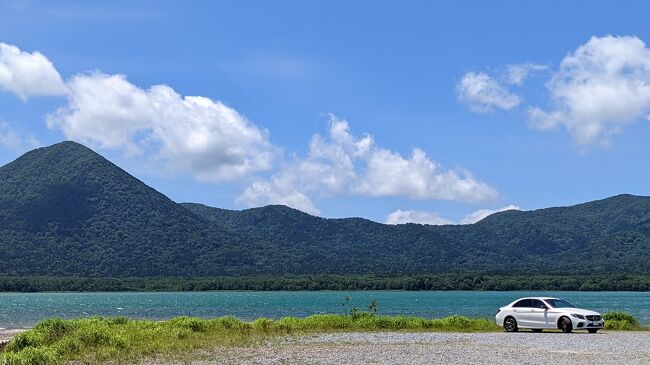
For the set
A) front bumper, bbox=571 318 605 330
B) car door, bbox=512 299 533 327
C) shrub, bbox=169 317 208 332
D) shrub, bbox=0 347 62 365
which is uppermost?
car door, bbox=512 299 533 327

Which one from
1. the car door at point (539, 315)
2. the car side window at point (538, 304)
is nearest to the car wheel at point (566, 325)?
the car door at point (539, 315)

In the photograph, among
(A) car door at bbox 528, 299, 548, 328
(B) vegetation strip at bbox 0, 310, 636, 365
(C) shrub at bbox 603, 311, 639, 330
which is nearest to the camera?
(B) vegetation strip at bbox 0, 310, 636, 365

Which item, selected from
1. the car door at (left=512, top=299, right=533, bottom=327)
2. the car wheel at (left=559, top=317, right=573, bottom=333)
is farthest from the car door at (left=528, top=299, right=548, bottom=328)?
the car wheel at (left=559, top=317, right=573, bottom=333)

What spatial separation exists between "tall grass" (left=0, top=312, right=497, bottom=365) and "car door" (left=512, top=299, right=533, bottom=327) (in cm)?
256

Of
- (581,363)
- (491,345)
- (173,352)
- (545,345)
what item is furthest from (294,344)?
(581,363)

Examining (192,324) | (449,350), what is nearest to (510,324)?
(449,350)

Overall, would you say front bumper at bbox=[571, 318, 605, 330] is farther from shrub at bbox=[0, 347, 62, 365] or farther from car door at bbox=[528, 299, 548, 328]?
shrub at bbox=[0, 347, 62, 365]

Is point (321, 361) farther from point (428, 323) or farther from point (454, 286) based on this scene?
point (454, 286)

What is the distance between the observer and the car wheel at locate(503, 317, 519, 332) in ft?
108

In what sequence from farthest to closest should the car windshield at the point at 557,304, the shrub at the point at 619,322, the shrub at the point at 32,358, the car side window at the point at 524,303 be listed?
the shrub at the point at 619,322 → the car side window at the point at 524,303 → the car windshield at the point at 557,304 → the shrub at the point at 32,358

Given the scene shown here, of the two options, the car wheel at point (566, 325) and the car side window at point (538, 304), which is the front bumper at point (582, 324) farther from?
the car side window at point (538, 304)

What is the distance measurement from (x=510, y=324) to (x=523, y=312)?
90 centimetres

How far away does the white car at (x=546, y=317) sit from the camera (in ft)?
101

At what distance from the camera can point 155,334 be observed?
29.3 m
